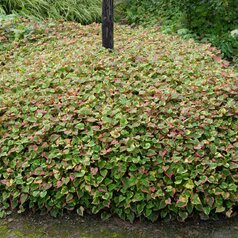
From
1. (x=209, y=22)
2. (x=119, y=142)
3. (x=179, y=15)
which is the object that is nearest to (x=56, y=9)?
(x=179, y=15)

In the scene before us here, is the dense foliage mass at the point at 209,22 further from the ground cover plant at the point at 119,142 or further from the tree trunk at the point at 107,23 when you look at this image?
the ground cover plant at the point at 119,142

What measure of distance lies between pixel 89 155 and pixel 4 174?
2.34 feet

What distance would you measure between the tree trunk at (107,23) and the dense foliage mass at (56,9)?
2.39 metres

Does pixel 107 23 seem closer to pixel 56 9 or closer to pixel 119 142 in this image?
pixel 119 142

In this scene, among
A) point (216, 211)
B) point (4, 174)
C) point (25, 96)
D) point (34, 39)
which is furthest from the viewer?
point (34, 39)

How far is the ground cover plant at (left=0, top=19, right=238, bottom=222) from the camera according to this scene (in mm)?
3070

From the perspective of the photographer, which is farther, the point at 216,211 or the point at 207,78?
the point at 207,78

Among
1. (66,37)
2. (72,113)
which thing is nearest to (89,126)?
(72,113)

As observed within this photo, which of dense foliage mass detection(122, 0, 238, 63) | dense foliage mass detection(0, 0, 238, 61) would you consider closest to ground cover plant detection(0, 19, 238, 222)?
dense foliage mass detection(122, 0, 238, 63)

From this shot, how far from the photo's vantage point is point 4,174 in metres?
3.30

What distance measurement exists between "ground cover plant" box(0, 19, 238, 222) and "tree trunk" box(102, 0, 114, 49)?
755mm

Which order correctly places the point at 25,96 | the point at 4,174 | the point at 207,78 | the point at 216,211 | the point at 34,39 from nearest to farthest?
the point at 216,211 → the point at 4,174 → the point at 25,96 → the point at 207,78 → the point at 34,39

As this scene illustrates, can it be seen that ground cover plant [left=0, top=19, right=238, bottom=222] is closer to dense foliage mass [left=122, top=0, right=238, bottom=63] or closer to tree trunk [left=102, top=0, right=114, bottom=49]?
tree trunk [left=102, top=0, right=114, bottom=49]

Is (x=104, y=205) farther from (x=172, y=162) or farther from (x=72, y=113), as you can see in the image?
(x=72, y=113)
